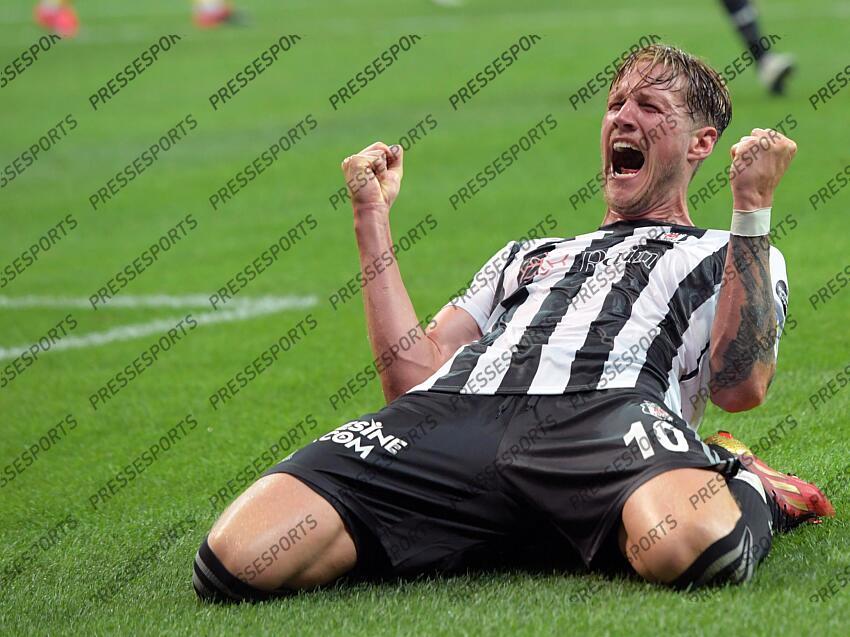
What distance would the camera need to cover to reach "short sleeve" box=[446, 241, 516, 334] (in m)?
4.50

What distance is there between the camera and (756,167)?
3777 mm

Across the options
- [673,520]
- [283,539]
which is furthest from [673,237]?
[283,539]

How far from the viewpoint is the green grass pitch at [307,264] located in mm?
3586

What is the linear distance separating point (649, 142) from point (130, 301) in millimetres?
4996

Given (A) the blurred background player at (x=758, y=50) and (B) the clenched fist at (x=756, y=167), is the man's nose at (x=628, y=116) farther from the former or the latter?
(A) the blurred background player at (x=758, y=50)

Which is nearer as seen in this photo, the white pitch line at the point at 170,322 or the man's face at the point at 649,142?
the man's face at the point at 649,142

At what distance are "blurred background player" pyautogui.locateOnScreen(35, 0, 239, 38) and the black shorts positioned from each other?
761 inches

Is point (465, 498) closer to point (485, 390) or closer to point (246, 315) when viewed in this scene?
point (485, 390)

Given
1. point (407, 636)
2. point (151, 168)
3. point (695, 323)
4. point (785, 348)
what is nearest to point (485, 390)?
point (695, 323)

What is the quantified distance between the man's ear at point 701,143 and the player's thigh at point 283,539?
5.42 ft

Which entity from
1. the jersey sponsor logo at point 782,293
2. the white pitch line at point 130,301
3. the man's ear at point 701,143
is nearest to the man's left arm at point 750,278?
the jersey sponsor logo at point 782,293

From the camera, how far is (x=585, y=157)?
453 inches

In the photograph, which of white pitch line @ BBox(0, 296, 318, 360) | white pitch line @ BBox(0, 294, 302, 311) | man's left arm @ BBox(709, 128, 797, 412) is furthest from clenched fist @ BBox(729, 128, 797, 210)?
white pitch line @ BBox(0, 294, 302, 311)

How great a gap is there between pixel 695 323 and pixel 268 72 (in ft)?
44.6
